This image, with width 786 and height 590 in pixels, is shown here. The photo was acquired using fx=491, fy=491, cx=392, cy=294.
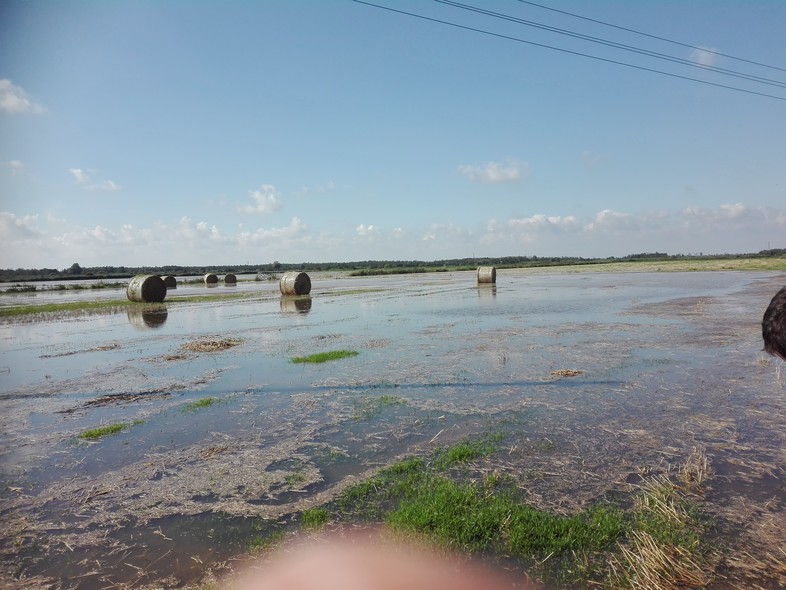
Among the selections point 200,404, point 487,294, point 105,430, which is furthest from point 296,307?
point 105,430

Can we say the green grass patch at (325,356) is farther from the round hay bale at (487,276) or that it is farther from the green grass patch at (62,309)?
the round hay bale at (487,276)

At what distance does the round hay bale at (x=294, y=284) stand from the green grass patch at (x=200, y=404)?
1101 inches

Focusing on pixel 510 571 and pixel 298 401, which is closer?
pixel 510 571

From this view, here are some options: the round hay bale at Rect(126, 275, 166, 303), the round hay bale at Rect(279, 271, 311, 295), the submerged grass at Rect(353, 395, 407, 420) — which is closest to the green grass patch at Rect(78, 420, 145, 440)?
the submerged grass at Rect(353, 395, 407, 420)

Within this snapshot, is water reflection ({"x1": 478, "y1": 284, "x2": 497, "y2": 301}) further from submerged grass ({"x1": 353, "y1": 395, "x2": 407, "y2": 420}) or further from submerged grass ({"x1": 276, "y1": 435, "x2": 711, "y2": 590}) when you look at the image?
submerged grass ({"x1": 276, "y1": 435, "x2": 711, "y2": 590})

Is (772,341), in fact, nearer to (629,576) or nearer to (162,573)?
(629,576)

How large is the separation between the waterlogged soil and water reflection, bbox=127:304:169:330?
18.9 feet

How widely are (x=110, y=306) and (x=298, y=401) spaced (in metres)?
29.2

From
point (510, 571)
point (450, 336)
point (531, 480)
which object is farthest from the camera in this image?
point (450, 336)

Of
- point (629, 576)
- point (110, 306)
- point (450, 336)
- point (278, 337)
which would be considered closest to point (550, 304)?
point (450, 336)

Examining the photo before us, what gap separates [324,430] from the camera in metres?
7.88

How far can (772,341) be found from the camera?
3771mm

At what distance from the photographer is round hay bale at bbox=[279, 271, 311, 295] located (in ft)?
123

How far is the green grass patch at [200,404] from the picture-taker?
9.27m
